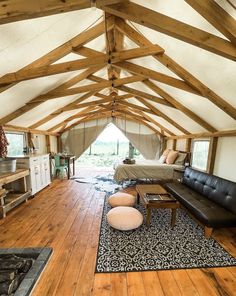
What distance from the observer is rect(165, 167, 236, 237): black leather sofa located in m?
2.29

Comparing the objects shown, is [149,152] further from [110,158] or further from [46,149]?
[46,149]

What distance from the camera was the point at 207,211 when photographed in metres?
2.40

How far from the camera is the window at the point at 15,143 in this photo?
13.3ft

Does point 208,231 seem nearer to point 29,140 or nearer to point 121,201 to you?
point 121,201

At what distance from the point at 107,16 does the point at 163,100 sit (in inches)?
79.4

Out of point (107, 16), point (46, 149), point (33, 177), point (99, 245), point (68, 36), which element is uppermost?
point (107, 16)

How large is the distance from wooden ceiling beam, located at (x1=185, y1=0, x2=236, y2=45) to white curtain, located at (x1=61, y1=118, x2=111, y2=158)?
6213 millimetres

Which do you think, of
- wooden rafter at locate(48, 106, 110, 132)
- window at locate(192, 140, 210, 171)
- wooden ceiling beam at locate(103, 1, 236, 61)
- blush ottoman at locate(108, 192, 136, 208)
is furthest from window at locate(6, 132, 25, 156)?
window at locate(192, 140, 210, 171)

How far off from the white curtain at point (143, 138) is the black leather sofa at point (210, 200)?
12.5ft

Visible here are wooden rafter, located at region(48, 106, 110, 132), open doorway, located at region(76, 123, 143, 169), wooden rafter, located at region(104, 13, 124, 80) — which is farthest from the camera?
open doorway, located at region(76, 123, 143, 169)

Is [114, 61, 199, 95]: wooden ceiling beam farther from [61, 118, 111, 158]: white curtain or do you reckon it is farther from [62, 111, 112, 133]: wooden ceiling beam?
[61, 118, 111, 158]: white curtain

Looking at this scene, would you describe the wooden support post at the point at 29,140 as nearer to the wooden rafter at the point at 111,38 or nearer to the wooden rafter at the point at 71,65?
the wooden rafter at the point at 71,65

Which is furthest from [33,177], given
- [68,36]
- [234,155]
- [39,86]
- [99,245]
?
[234,155]

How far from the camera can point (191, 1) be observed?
1.38 m
